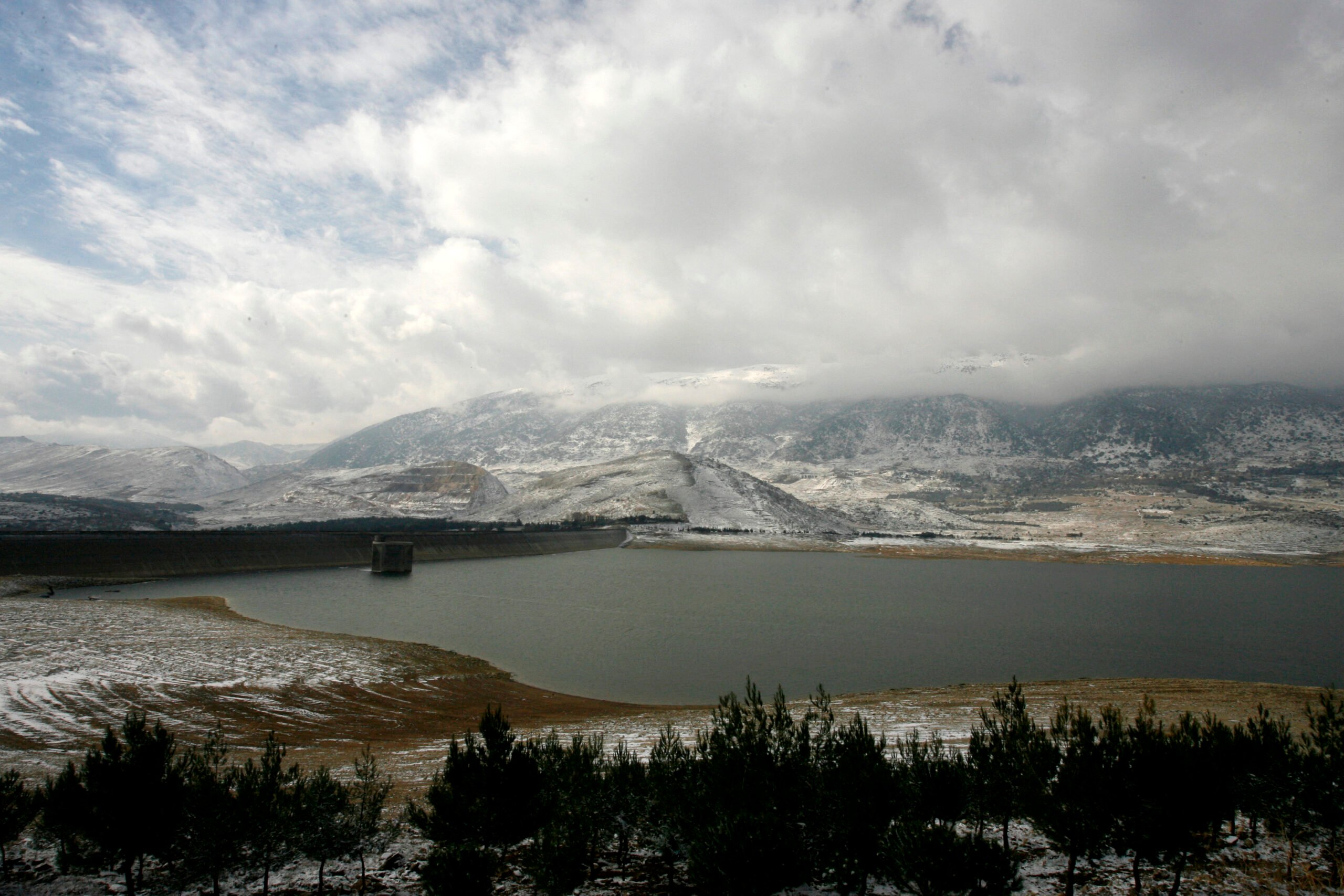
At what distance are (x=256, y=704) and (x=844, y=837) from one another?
884 inches

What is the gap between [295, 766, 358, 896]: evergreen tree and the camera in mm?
9180

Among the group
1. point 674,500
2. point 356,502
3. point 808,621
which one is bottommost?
point 808,621

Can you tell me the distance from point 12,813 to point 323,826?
4643 millimetres

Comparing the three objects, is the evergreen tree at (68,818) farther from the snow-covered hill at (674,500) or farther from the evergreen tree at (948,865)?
the snow-covered hill at (674,500)

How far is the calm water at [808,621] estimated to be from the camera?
3394 centimetres

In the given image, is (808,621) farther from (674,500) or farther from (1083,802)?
(674,500)

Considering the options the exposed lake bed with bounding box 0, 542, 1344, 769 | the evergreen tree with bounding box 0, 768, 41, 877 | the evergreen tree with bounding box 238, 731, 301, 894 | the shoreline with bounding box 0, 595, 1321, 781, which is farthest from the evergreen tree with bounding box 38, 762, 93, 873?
the exposed lake bed with bounding box 0, 542, 1344, 769

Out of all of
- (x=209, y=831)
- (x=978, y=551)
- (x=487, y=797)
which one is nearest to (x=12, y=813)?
(x=209, y=831)

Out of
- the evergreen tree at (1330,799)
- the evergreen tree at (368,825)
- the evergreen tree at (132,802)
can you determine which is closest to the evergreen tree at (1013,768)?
the evergreen tree at (1330,799)

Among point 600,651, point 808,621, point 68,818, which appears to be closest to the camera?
point 68,818

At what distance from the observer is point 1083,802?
29.5 feet

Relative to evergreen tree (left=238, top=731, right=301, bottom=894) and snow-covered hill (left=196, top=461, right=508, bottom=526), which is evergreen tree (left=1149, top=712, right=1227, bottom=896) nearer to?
evergreen tree (left=238, top=731, right=301, bottom=894)

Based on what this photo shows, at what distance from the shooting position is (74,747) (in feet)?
56.1

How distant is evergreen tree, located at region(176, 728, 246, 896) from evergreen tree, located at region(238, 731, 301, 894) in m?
0.14
